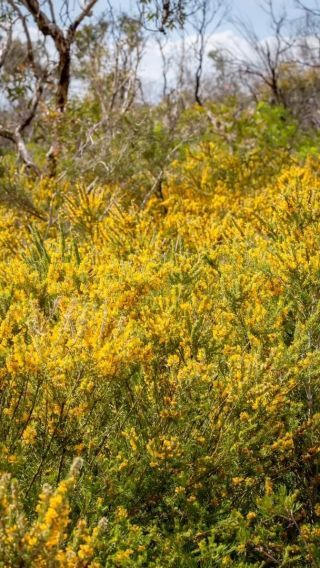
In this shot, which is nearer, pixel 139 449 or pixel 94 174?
pixel 139 449

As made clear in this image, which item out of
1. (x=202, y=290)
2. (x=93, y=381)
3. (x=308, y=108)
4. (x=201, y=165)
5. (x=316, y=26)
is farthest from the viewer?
(x=308, y=108)

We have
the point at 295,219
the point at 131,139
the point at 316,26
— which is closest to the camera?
the point at 295,219

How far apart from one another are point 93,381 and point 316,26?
2554cm

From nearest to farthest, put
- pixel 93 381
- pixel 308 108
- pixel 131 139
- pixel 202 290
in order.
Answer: pixel 93 381, pixel 202 290, pixel 131 139, pixel 308 108

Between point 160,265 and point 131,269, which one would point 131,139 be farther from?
point 131,269

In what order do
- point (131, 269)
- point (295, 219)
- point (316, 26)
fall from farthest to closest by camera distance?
point (316, 26) → point (295, 219) → point (131, 269)

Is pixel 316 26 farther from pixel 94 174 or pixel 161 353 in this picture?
pixel 161 353

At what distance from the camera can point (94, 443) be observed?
2.72 meters

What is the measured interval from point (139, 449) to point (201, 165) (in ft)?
22.5

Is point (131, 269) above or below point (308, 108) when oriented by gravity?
below

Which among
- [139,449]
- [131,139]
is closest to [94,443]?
[139,449]

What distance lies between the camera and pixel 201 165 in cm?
908

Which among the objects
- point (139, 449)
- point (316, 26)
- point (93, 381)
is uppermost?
point (316, 26)

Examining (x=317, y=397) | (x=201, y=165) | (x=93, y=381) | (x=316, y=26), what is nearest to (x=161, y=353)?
(x=93, y=381)
